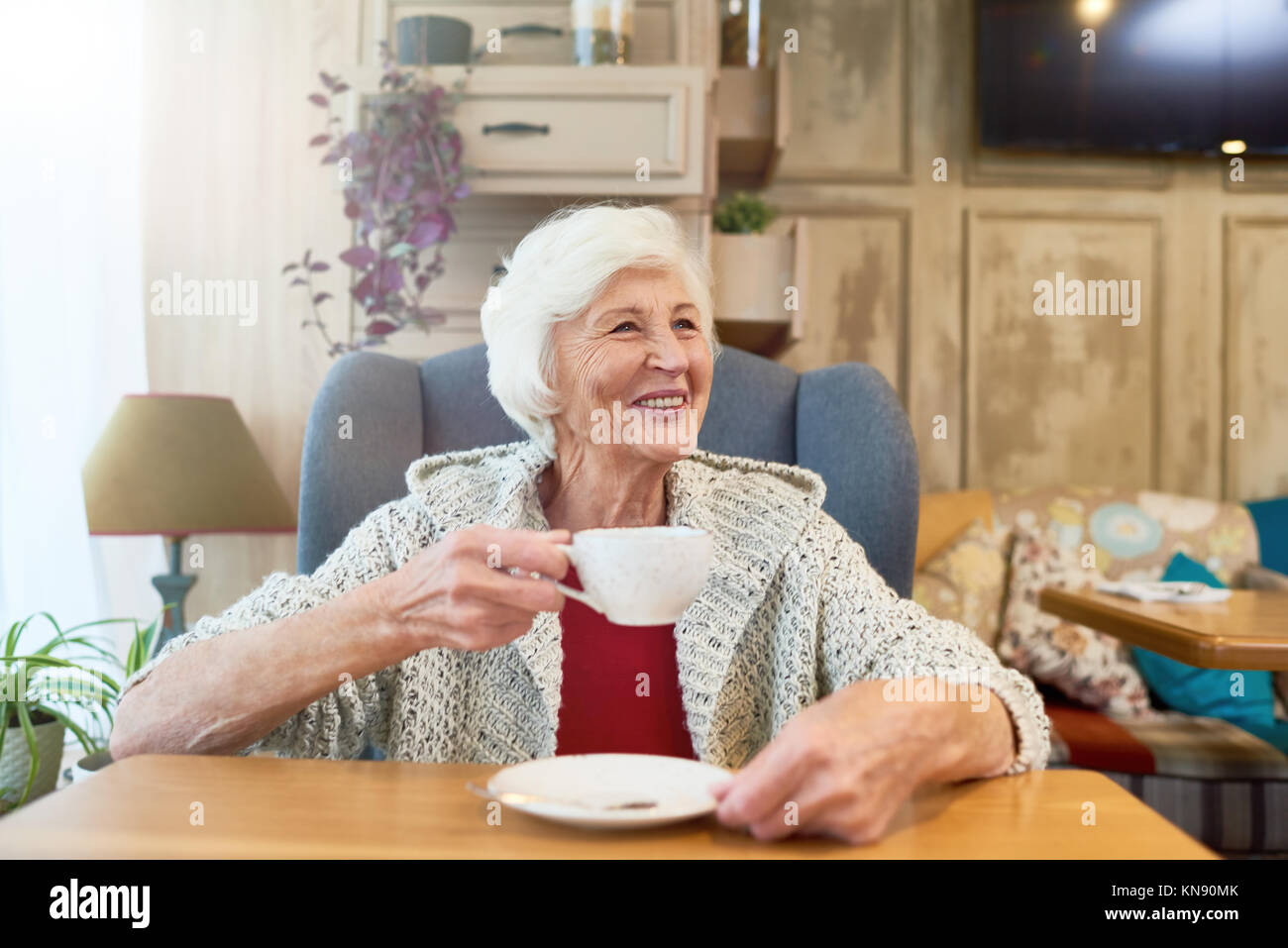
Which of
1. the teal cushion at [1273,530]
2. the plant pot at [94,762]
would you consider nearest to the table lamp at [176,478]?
the plant pot at [94,762]

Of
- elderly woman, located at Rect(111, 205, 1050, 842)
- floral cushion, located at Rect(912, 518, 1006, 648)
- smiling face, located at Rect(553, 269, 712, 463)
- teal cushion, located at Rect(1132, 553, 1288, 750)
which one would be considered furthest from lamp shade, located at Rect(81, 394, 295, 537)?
teal cushion, located at Rect(1132, 553, 1288, 750)

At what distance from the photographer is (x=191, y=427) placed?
2.21m

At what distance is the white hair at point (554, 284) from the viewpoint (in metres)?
1.25

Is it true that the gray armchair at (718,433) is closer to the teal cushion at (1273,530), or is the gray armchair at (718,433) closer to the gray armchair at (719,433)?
the gray armchair at (719,433)

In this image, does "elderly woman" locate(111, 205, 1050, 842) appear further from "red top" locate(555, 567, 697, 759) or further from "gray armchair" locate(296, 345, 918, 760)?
"gray armchair" locate(296, 345, 918, 760)

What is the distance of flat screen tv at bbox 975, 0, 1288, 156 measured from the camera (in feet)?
10.2

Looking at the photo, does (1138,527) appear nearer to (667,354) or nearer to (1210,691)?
(1210,691)

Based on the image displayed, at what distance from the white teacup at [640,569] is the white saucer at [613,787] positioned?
0.39ft

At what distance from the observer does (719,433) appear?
1.56 metres

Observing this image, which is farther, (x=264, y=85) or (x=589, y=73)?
(x=264, y=85)

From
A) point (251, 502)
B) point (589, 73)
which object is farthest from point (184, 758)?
point (589, 73)
